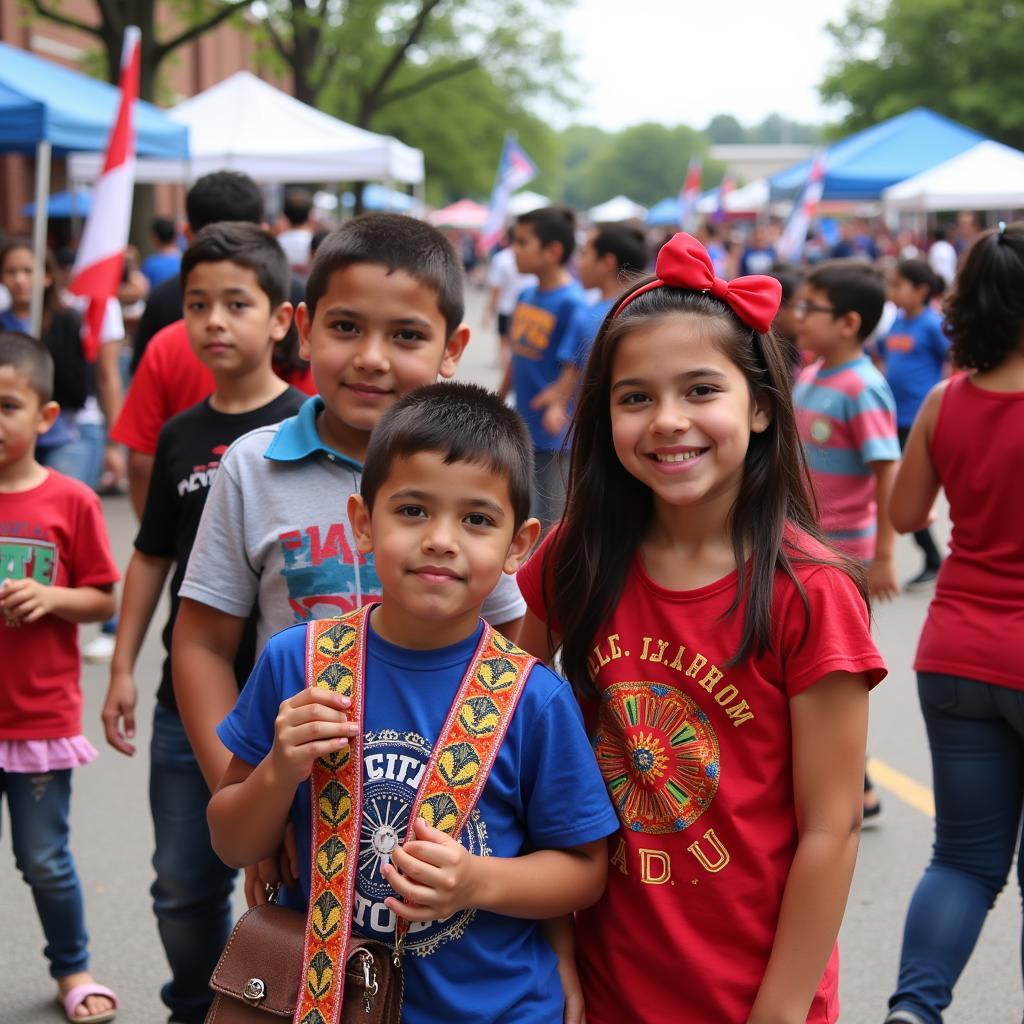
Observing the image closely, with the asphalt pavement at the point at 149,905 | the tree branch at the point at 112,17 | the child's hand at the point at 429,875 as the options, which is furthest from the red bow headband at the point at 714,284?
the tree branch at the point at 112,17

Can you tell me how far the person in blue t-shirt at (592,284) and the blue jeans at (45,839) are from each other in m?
3.85

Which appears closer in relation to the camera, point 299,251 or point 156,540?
point 156,540

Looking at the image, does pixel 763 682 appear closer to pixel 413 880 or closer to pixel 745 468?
pixel 745 468

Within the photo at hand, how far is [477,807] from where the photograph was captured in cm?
185

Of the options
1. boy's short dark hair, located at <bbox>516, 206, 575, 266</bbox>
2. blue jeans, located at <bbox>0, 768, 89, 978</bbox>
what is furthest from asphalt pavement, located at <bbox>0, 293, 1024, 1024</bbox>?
boy's short dark hair, located at <bbox>516, 206, 575, 266</bbox>

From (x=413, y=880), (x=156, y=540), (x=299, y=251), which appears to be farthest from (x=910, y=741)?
(x=299, y=251)

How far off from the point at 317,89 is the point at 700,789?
87.7 ft

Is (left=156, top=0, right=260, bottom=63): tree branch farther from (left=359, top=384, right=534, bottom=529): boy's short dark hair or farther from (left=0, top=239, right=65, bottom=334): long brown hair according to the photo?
(left=359, top=384, right=534, bottom=529): boy's short dark hair

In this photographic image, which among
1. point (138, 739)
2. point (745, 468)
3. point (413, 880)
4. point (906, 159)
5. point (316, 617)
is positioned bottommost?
point (138, 739)

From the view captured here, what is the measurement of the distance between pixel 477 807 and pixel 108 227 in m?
6.07

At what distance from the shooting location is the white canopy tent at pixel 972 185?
18.9 m

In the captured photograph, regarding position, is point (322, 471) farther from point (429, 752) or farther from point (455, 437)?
point (429, 752)

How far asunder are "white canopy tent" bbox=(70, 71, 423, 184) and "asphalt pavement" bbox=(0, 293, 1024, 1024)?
9.17 m

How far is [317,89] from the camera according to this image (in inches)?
1061
